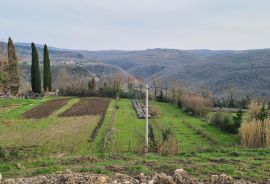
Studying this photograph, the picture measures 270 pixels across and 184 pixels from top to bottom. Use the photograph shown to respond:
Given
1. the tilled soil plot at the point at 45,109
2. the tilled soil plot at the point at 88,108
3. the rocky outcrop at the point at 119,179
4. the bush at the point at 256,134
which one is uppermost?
the rocky outcrop at the point at 119,179

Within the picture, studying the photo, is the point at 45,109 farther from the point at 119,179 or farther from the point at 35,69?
the point at 119,179

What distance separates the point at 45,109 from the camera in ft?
128

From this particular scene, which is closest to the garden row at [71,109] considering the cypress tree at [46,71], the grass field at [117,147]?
the grass field at [117,147]

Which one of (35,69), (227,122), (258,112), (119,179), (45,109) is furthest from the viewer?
(35,69)

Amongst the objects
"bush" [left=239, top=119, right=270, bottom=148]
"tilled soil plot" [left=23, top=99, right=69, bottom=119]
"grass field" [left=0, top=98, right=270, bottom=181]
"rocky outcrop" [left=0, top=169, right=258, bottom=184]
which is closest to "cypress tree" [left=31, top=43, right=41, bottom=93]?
"grass field" [left=0, top=98, right=270, bottom=181]

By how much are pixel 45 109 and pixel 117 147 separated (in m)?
20.4

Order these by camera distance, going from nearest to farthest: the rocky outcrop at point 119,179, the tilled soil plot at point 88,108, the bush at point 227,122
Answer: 1. the rocky outcrop at point 119,179
2. the bush at point 227,122
3. the tilled soil plot at point 88,108

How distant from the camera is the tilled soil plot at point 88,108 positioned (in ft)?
120

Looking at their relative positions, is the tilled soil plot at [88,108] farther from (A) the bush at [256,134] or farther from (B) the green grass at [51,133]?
(A) the bush at [256,134]

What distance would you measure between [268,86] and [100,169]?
217ft

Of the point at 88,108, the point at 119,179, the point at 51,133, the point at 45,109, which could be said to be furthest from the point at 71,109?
the point at 119,179

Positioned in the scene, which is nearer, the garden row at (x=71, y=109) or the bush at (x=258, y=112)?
the bush at (x=258, y=112)

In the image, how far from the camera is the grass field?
1036 centimetres

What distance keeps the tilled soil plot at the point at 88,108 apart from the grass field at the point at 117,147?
0.89 metres
